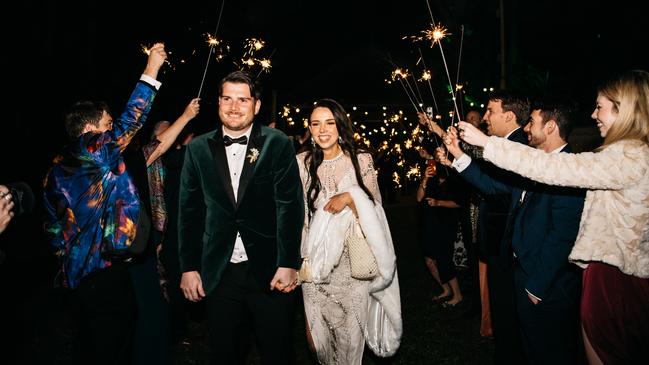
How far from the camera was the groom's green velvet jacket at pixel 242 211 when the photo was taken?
2.92 metres

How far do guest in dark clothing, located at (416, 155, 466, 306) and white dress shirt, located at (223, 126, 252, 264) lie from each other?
3.49 meters

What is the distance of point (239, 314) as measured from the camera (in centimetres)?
301

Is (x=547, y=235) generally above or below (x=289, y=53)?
below

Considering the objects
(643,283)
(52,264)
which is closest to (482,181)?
(643,283)

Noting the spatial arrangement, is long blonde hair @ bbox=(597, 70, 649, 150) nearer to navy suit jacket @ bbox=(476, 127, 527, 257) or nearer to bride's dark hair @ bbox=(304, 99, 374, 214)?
navy suit jacket @ bbox=(476, 127, 527, 257)

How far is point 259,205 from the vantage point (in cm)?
295

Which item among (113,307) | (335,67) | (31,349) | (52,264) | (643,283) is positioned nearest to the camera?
(643,283)

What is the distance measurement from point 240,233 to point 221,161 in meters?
0.51

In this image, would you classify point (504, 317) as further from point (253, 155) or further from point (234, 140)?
point (234, 140)

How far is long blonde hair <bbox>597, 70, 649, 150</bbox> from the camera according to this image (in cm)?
249

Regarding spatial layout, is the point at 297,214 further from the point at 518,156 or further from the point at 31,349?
the point at 31,349

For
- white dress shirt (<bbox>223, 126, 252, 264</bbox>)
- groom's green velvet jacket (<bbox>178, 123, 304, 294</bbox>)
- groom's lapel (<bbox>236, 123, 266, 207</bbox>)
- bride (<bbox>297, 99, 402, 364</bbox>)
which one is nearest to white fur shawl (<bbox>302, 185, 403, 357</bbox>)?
bride (<bbox>297, 99, 402, 364</bbox>)

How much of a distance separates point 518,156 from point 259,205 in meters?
1.64

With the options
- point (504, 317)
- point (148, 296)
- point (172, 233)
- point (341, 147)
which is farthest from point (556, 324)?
point (172, 233)
